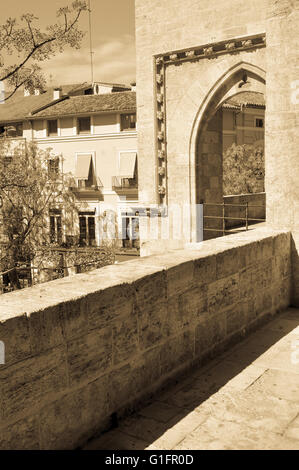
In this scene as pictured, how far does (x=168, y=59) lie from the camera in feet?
32.6

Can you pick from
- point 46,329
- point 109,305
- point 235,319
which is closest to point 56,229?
point 235,319

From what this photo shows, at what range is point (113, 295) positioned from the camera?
3.03 m

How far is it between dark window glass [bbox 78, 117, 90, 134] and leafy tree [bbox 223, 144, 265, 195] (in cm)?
1024

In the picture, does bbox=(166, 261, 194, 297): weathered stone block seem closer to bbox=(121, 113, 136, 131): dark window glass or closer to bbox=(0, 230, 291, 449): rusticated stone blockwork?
bbox=(0, 230, 291, 449): rusticated stone blockwork

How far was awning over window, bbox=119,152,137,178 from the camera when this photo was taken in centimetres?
2858

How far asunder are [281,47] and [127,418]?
16.0ft

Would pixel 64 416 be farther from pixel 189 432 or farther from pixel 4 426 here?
pixel 189 432

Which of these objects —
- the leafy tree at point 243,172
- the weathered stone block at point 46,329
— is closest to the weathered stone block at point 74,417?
the weathered stone block at point 46,329

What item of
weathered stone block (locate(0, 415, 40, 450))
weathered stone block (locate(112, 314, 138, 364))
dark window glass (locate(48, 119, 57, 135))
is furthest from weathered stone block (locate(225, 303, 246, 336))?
dark window glass (locate(48, 119, 57, 135))

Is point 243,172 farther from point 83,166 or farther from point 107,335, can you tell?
point 107,335

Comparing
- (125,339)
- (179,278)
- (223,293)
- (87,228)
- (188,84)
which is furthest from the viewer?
(87,228)

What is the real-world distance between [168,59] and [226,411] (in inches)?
323

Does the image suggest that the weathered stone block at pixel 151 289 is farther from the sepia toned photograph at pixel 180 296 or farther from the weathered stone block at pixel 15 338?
the weathered stone block at pixel 15 338

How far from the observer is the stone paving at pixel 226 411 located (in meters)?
2.82
